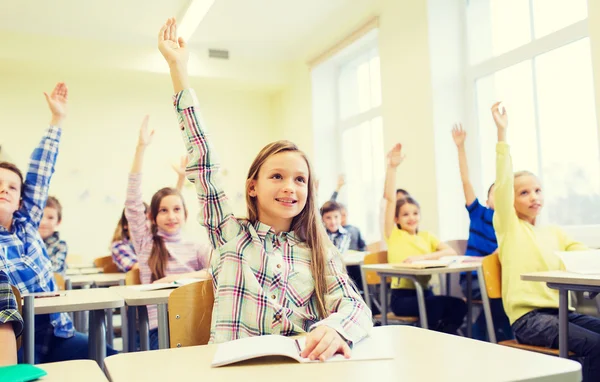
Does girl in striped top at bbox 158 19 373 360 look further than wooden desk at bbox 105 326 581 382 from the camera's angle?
Yes

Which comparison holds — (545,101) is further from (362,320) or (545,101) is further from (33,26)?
(33,26)

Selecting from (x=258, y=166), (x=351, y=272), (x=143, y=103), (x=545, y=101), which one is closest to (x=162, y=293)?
(x=258, y=166)

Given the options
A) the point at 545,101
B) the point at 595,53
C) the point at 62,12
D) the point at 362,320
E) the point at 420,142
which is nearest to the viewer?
the point at 362,320

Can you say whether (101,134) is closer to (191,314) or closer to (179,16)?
(179,16)

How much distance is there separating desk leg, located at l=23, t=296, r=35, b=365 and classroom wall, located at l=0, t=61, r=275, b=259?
4.62 metres

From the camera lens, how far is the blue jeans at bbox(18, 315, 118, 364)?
1886 mm

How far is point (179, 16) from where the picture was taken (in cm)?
537

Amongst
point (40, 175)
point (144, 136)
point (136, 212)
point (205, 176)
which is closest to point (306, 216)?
point (205, 176)

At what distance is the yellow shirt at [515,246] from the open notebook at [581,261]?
0.25m

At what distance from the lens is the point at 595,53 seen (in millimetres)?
3170

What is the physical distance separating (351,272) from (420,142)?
1244mm

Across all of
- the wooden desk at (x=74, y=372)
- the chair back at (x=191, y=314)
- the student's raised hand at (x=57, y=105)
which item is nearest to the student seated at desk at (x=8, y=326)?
the wooden desk at (x=74, y=372)

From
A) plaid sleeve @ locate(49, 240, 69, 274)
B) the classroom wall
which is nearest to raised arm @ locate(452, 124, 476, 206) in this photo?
plaid sleeve @ locate(49, 240, 69, 274)

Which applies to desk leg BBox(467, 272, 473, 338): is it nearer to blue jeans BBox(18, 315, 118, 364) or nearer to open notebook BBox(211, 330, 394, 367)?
blue jeans BBox(18, 315, 118, 364)
